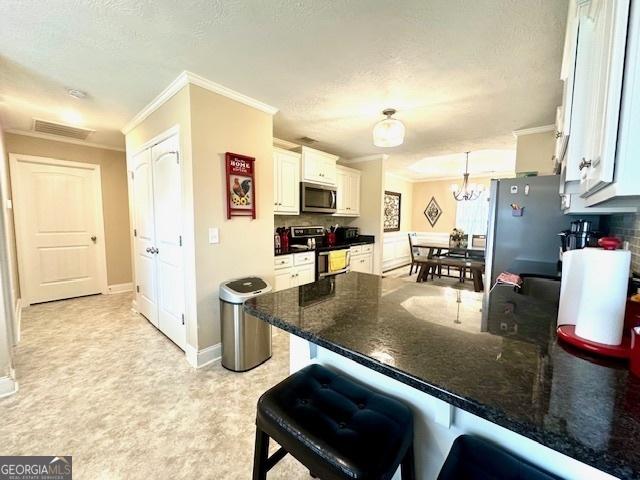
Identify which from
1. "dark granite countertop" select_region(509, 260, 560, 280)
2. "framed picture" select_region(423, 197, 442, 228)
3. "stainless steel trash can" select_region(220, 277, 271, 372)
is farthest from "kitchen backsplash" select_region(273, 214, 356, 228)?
"framed picture" select_region(423, 197, 442, 228)

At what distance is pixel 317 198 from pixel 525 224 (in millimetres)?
2591

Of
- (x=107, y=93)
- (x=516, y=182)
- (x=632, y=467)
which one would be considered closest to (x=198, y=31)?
(x=107, y=93)

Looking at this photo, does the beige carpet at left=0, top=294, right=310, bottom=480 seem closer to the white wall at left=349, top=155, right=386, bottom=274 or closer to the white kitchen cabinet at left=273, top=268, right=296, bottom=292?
the white kitchen cabinet at left=273, top=268, right=296, bottom=292

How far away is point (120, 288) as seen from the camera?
4.58 meters

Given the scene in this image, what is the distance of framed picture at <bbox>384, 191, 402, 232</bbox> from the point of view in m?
6.69

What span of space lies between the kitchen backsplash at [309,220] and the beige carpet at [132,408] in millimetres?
1915

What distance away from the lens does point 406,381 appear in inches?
26.3

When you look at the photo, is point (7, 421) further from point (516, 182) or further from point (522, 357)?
point (516, 182)

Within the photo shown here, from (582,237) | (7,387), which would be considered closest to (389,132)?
(582,237)

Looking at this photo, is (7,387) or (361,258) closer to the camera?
(7,387)

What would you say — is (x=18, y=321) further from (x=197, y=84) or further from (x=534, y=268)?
(x=534, y=268)

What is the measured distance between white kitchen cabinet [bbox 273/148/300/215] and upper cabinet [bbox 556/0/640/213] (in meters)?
2.85

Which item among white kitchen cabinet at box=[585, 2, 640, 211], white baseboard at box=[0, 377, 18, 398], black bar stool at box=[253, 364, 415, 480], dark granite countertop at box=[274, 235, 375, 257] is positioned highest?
white kitchen cabinet at box=[585, 2, 640, 211]

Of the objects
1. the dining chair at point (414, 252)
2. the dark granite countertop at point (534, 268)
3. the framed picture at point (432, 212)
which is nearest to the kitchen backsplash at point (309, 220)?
the dining chair at point (414, 252)
